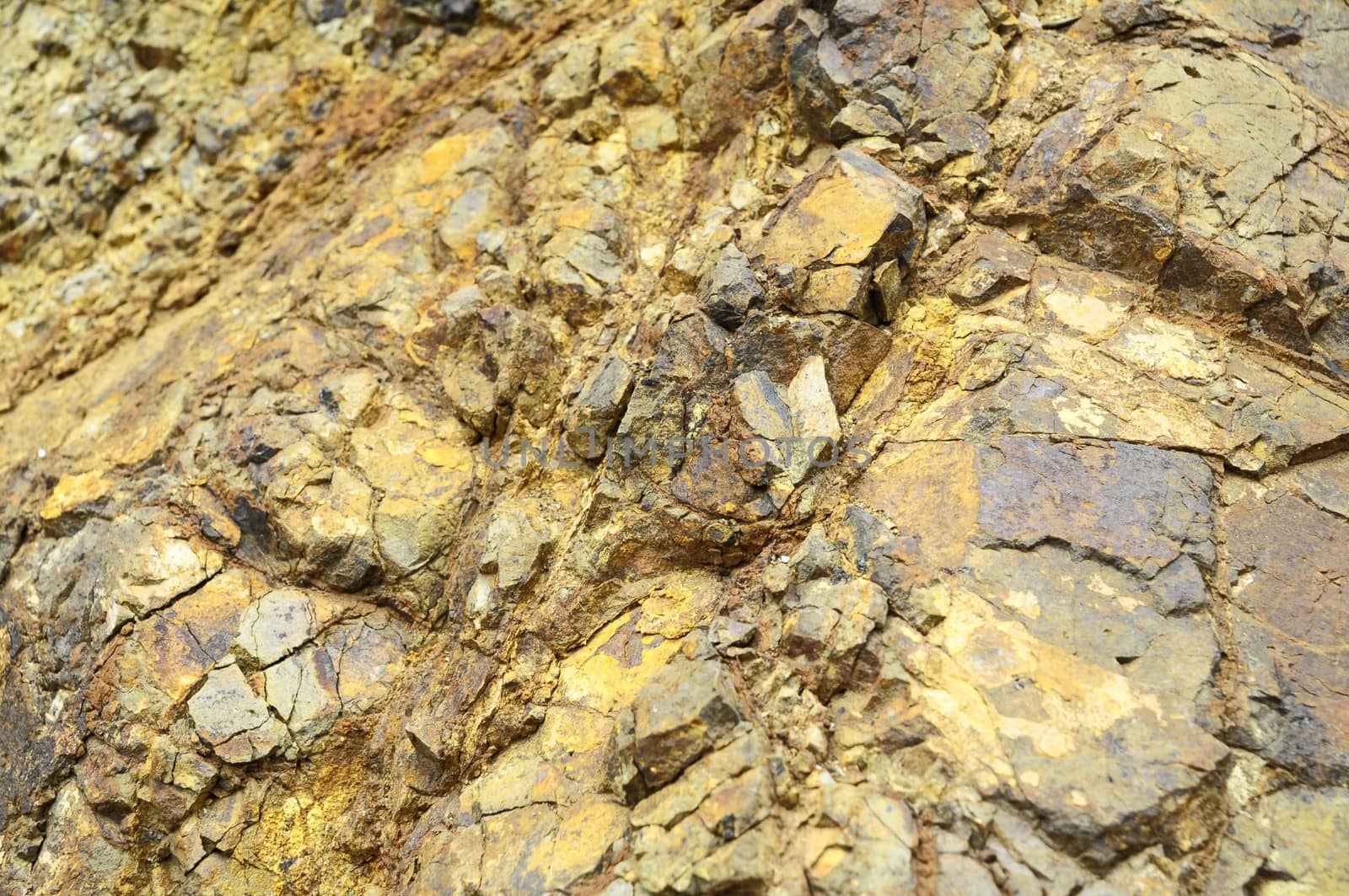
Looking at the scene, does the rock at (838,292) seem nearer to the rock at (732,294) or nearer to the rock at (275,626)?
the rock at (732,294)

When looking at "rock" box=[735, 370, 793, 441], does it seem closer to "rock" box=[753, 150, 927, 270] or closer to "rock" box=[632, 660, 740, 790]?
"rock" box=[753, 150, 927, 270]

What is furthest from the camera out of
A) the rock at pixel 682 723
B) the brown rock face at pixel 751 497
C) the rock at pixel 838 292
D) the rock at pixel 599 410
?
the rock at pixel 599 410

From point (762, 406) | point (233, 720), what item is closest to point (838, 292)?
point (762, 406)

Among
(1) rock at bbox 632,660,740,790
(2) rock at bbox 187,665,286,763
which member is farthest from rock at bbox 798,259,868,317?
(2) rock at bbox 187,665,286,763

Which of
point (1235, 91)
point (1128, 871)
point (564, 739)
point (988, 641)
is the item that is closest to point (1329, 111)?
point (1235, 91)

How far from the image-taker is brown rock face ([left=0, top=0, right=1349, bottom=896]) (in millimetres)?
Answer: 2740

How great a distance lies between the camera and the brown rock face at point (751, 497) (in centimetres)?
274

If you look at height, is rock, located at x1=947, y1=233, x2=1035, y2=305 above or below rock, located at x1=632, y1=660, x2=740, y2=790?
above

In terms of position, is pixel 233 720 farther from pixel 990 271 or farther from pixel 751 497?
pixel 990 271

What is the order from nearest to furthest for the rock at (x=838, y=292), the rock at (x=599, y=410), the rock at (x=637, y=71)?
the rock at (x=838, y=292), the rock at (x=599, y=410), the rock at (x=637, y=71)

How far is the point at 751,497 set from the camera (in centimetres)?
337

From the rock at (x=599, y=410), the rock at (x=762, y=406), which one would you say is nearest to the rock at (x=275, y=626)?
the rock at (x=599, y=410)

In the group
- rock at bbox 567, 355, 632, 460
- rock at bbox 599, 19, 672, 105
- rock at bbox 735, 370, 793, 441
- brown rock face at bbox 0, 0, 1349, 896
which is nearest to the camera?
brown rock face at bbox 0, 0, 1349, 896

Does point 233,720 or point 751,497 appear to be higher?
point 751,497
